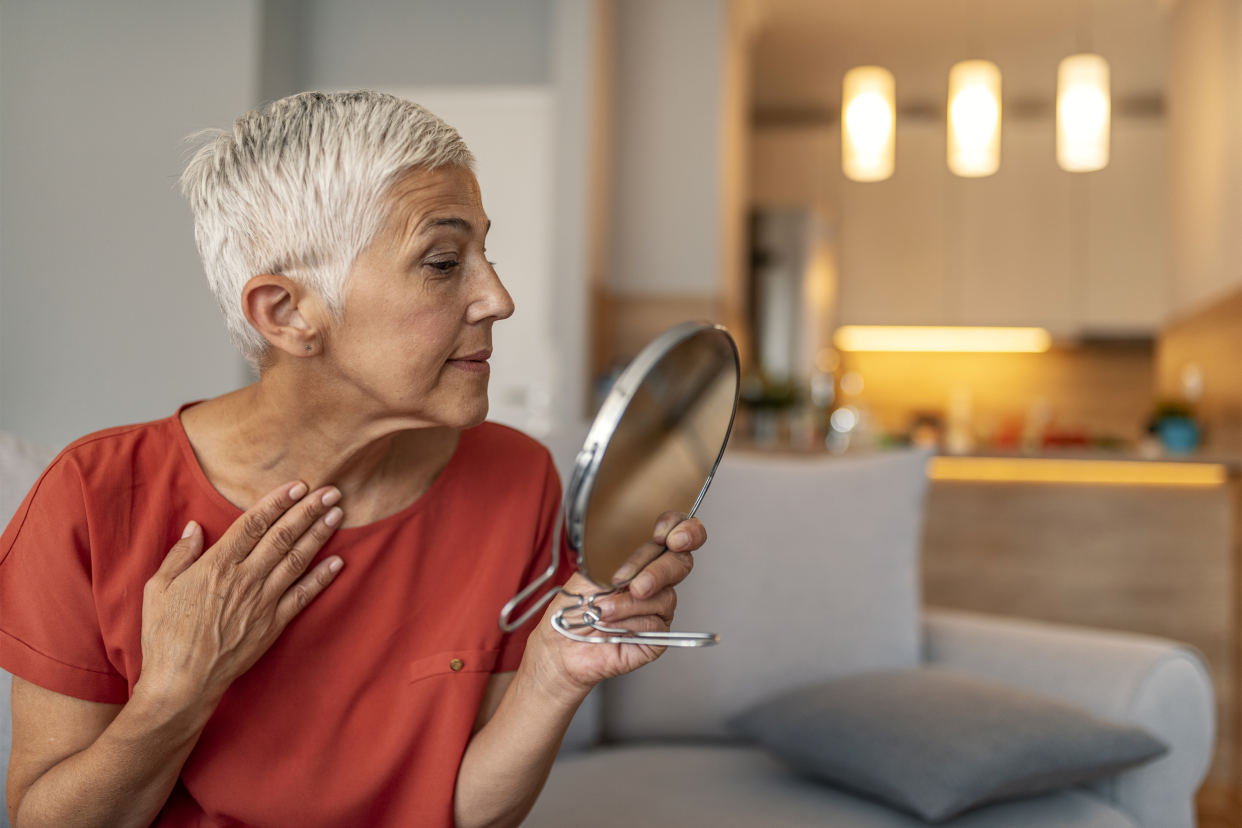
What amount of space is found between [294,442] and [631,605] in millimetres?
364

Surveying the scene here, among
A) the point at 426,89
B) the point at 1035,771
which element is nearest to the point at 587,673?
the point at 1035,771

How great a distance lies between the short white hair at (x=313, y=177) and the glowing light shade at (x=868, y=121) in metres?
2.50

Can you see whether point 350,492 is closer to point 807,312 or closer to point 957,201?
point 807,312

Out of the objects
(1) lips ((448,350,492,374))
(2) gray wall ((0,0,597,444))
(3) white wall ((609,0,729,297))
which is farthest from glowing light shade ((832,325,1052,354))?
(1) lips ((448,350,492,374))

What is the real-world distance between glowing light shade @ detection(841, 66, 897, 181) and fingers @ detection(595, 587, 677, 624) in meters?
2.57

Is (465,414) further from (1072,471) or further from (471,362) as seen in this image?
(1072,471)

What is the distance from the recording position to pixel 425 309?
78 centimetres

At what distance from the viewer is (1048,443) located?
437cm

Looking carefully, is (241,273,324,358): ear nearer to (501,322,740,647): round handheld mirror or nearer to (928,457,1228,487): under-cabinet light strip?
(501,322,740,647): round handheld mirror

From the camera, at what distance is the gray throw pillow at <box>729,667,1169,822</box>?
124 centimetres

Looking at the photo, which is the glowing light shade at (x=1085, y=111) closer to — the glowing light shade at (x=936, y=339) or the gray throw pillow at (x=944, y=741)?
the gray throw pillow at (x=944, y=741)

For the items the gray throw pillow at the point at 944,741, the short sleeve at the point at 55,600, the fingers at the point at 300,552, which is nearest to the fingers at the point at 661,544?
the fingers at the point at 300,552

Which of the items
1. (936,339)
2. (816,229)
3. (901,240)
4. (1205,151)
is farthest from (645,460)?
(936,339)

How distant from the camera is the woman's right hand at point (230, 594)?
0.77 meters
